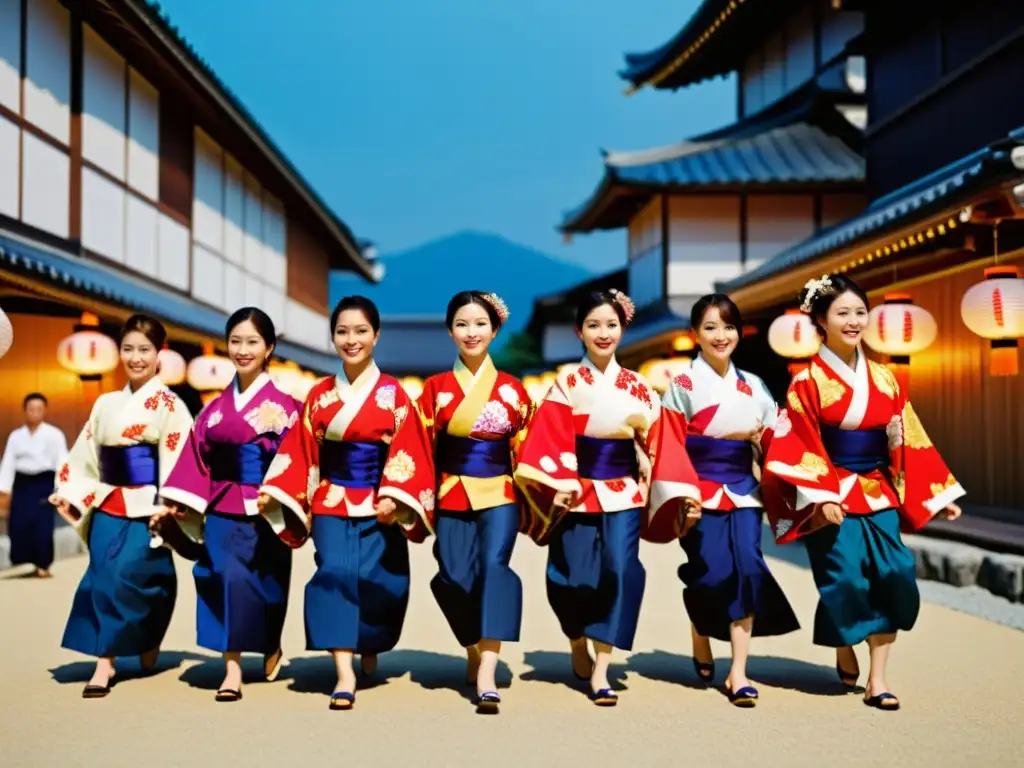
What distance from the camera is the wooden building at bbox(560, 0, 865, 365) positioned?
19906 millimetres

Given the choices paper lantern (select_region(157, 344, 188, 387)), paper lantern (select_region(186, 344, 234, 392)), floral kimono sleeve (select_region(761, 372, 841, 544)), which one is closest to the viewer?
floral kimono sleeve (select_region(761, 372, 841, 544))

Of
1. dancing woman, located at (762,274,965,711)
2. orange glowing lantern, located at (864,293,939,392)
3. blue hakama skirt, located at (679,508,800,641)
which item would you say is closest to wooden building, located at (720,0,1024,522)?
orange glowing lantern, located at (864,293,939,392)

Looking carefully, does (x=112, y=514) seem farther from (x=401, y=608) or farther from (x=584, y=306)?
(x=584, y=306)

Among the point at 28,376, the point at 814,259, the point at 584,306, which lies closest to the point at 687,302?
the point at 814,259

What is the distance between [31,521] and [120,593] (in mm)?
4648

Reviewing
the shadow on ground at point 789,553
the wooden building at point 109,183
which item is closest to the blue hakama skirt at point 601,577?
the shadow on ground at point 789,553

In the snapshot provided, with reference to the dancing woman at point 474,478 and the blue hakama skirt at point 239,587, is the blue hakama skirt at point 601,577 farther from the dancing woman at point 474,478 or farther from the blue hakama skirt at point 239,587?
the blue hakama skirt at point 239,587

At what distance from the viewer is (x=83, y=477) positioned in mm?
5664

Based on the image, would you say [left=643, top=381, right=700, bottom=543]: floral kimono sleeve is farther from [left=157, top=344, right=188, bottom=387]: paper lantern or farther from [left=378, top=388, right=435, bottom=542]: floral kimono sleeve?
[left=157, top=344, right=188, bottom=387]: paper lantern

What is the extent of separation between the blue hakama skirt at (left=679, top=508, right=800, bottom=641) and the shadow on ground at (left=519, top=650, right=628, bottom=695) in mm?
496

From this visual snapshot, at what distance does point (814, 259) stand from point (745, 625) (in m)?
7.06

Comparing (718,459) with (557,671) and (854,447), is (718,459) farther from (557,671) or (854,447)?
(557,671)

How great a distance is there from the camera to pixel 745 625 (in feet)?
17.6

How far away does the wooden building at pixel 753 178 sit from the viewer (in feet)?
65.3
